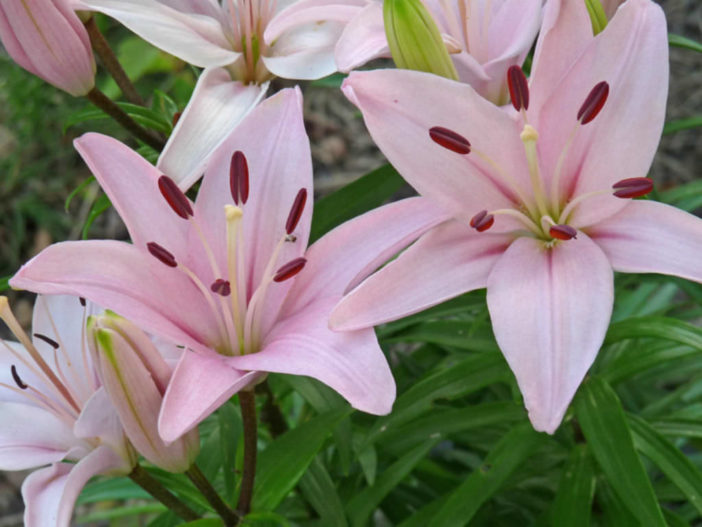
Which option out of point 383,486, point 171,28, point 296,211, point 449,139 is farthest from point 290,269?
point 383,486

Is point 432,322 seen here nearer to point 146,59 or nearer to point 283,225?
point 283,225

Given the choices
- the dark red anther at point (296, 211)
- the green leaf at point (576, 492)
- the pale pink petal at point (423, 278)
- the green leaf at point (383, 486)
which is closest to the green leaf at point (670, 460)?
the green leaf at point (576, 492)

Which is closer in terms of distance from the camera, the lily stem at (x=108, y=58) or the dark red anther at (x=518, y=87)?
the dark red anther at (x=518, y=87)

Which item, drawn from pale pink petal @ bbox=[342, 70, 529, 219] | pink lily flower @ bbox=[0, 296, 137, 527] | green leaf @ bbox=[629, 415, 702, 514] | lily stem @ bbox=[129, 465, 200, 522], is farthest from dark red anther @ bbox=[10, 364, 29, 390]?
green leaf @ bbox=[629, 415, 702, 514]

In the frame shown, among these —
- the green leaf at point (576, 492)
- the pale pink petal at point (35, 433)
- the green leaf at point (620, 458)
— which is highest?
the pale pink petal at point (35, 433)

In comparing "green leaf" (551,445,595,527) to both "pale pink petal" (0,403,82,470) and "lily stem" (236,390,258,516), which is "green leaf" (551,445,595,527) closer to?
"lily stem" (236,390,258,516)

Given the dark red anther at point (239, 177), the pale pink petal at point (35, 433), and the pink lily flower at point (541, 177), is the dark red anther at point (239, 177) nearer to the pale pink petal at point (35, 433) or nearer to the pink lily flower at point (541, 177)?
the pink lily flower at point (541, 177)
